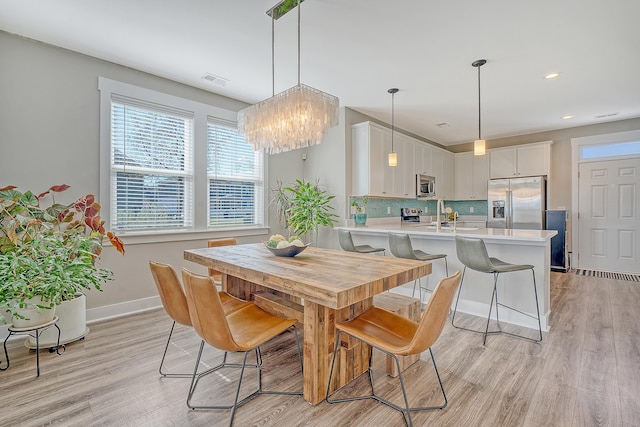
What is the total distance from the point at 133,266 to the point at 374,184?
3272 millimetres

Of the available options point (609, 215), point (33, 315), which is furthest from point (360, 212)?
point (609, 215)

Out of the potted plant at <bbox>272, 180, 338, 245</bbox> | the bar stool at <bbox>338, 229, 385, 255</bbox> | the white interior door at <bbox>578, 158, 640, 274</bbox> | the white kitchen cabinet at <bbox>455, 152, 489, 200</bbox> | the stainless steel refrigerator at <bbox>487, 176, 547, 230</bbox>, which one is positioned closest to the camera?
the bar stool at <bbox>338, 229, 385, 255</bbox>

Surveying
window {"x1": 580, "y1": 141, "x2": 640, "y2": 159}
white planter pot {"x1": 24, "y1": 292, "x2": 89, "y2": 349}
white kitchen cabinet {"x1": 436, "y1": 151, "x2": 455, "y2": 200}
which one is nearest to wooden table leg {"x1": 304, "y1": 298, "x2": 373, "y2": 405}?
white planter pot {"x1": 24, "y1": 292, "x2": 89, "y2": 349}

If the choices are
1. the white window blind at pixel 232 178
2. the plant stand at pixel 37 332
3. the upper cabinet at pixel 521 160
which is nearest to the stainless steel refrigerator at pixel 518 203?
the upper cabinet at pixel 521 160

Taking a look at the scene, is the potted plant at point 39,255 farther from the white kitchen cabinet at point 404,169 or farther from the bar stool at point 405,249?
the white kitchen cabinet at point 404,169

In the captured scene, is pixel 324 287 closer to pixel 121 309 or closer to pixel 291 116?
pixel 291 116

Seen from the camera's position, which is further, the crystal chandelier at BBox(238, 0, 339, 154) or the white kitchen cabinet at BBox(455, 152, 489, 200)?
the white kitchen cabinet at BBox(455, 152, 489, 200)

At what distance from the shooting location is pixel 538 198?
18.4ft

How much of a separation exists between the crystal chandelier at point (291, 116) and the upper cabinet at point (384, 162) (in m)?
2.11

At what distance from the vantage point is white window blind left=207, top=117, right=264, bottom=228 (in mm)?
4027

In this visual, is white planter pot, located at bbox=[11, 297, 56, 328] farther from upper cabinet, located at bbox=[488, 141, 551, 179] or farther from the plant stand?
upper cabinet, located at bbox=[488, 141, 551, 179]

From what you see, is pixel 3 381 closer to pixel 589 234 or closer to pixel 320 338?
pixel 320 338

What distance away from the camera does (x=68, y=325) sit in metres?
2.57

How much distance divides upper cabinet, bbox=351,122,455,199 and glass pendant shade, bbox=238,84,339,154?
2.10 m
